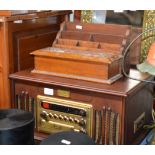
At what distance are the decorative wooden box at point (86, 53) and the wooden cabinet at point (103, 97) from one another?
0.12ft

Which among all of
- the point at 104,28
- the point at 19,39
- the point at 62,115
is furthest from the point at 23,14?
the point at 62,115

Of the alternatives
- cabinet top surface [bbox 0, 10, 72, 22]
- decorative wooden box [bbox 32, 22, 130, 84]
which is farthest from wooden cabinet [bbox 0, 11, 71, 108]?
decorative wooden box [bbox 32, 22, 130, 84]

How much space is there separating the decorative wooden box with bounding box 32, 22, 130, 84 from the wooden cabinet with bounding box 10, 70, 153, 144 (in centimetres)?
4

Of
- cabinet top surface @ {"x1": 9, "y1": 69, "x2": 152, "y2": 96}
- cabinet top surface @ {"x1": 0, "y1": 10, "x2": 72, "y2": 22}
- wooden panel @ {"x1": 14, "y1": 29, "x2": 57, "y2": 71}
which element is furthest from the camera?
wooden panel @ {"x1": 14, "y1": 29, "x2": 57, "y2": 71}

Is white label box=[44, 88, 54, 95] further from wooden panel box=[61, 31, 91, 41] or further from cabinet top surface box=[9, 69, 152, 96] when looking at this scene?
wooden panel box=[61, 31, 91, 41]

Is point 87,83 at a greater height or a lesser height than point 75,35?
lesser

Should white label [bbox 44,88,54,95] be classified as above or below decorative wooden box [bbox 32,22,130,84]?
below

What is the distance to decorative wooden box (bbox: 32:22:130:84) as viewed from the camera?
1.31 metres

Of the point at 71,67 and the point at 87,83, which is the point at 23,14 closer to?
the point at 71,67

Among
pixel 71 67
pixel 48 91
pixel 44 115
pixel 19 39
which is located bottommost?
pixel 44 115

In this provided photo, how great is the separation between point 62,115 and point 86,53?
0.29 metres

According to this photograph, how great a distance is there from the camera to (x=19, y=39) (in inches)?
57.9

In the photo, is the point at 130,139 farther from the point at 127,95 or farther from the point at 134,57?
the point at 134,57

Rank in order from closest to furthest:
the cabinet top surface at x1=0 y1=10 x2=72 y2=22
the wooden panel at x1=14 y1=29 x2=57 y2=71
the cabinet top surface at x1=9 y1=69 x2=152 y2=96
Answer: the cabinet top surface at x1=9 y1=69 x2=152 y2=96 < the cabinet top surface at x1=0 y1=10 x2=72 y2=22 < the wooden panel at x1=14 y1=29 x2=57 y2=71
